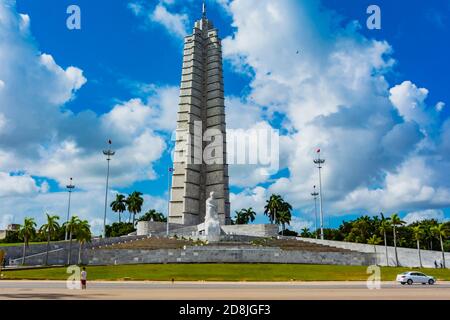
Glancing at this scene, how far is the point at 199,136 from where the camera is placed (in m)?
82.8

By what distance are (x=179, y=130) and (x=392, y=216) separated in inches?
1776

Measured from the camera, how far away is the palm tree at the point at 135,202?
95.6m

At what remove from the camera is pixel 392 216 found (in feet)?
181

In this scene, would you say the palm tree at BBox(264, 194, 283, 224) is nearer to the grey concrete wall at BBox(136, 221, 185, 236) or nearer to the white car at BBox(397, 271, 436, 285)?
the grey concrete wall at BBox(136, 221, 185, 236)

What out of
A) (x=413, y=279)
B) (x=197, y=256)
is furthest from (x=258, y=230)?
(x=413, y=279)

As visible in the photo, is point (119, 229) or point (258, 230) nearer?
point (258, 230)

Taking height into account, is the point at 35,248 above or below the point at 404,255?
above

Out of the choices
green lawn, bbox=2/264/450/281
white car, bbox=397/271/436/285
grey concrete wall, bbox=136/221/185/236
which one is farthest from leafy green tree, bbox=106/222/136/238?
white car, bbox=397/271/436/285

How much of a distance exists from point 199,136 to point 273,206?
27630 millimetres

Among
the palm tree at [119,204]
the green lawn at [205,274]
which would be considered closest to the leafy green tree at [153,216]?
the palm tree at [119,204]

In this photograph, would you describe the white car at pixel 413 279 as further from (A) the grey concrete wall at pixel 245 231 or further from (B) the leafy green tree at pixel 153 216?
(B) the leafy green tree at pixel 153 216

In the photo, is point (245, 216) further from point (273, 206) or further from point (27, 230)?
point (27, 230)

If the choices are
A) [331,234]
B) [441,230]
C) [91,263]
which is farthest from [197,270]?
[331,234]
